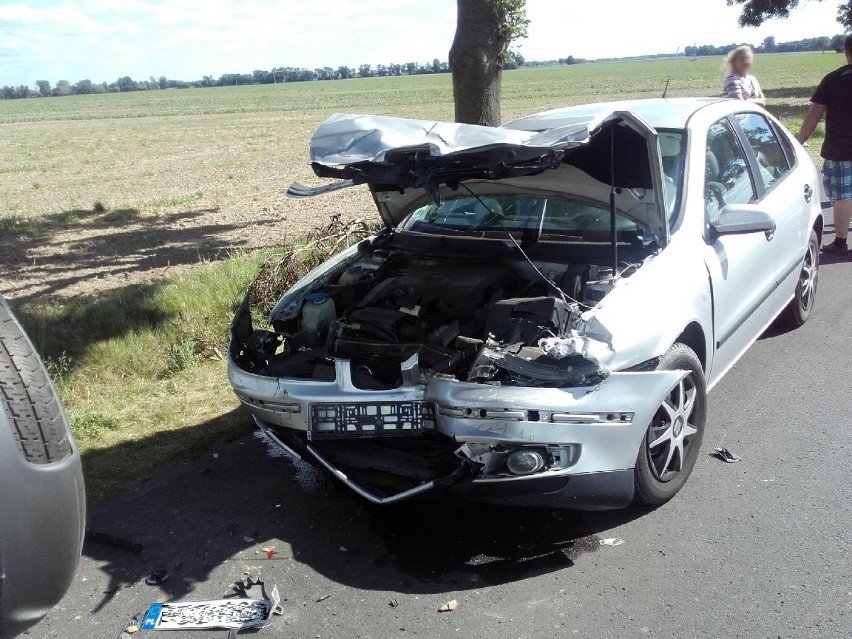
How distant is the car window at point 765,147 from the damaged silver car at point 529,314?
194 millimetres

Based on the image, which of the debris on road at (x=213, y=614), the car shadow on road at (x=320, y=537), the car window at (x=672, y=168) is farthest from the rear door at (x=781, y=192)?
the debris on road at (x=213, y=614)

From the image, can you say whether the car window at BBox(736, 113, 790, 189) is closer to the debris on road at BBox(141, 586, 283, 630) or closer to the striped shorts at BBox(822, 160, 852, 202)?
the striped shorts at BBox(822, 160, 852, 202)

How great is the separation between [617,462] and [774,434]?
1.55m

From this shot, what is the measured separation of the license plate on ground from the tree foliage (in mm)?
40200

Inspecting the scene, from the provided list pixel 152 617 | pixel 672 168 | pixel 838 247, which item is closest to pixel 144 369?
pixel 152 617

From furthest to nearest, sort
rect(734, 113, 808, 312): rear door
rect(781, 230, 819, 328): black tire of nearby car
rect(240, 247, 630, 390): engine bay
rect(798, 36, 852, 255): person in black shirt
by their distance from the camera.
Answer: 1. rect(798, 36, 852, 255): person in black shirt
2. rect(781, 230, 819, 328): black tire of nearby car
3. rect(734, 113, 808, 312): rear door
4. rect(240, 247, 630, 390): engine bay

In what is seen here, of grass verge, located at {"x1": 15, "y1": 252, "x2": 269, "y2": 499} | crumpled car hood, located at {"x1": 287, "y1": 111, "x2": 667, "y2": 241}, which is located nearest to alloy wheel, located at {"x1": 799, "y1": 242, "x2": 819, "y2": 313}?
crumpled car hood, located at {"x1": 287, "y1": 111, "x2": 667, "y2": 241}

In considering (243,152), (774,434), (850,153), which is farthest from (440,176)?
(243,152)

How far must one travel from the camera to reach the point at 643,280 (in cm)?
386

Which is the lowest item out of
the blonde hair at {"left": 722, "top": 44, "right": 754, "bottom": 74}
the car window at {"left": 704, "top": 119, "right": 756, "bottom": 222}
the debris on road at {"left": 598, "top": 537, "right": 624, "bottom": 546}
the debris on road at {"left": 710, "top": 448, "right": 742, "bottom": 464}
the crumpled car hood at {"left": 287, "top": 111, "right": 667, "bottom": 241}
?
the debris on road at {"left": 598, "top": 537, "right": 624, "bottom": 546}

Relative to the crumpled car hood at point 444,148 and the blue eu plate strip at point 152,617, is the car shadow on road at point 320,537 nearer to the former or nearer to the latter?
the blue eu plate strip at point 152,617

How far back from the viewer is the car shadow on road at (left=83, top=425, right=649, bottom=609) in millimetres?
3510

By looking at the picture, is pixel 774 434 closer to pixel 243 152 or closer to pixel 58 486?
pixel 58 486

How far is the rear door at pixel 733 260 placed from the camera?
4379mm
